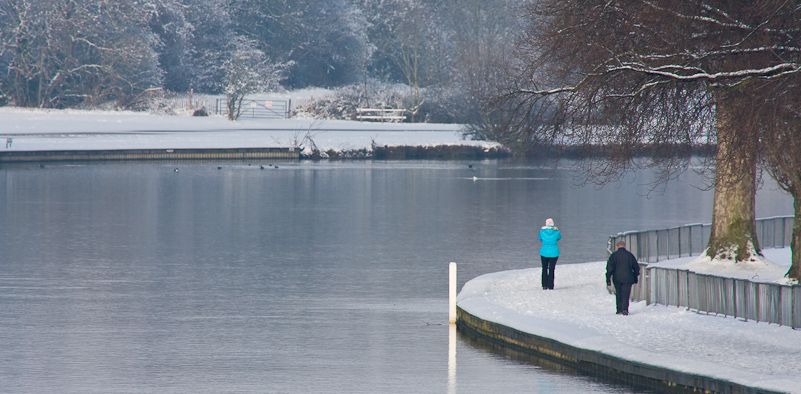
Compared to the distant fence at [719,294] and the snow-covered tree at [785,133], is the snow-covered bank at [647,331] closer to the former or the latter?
the distant fence at [719,294]

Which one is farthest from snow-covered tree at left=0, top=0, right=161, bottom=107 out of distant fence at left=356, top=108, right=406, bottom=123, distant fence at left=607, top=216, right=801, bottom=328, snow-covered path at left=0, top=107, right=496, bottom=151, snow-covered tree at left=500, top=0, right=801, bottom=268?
distant fence at left=607, top=216, right=801, bottom=328

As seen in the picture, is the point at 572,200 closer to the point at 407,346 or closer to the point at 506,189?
the point at 506,189

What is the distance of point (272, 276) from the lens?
1950 centimetres

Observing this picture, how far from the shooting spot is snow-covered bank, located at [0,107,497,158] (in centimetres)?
6725

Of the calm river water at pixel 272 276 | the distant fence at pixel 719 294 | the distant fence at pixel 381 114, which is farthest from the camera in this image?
the distant fence at pixel 381 114

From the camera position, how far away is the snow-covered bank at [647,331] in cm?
1127

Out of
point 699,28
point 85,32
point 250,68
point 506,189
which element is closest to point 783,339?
point 699,28

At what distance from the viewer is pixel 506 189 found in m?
45.3

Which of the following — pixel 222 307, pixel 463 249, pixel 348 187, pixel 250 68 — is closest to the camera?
pixel 222 307

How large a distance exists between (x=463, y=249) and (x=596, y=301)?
8.41m

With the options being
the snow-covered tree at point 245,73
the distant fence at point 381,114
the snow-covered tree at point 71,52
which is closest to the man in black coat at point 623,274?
the snow-covered tree at point 71,52

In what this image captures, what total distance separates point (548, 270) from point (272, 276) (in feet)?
18.0

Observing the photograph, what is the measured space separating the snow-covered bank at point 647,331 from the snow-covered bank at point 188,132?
2093 inches

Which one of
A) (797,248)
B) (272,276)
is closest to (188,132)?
(272,276)
